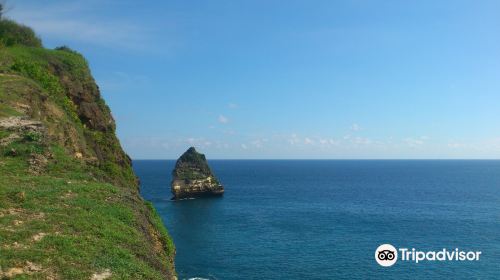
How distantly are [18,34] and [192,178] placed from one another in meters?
67.7

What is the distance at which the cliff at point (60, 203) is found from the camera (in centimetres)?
1323

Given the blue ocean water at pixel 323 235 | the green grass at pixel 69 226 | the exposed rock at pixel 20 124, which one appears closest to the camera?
the green grass at pixel 69 226

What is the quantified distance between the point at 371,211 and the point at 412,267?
44.2m

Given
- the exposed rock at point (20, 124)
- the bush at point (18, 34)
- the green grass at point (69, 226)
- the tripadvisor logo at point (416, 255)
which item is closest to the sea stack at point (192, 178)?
the bush at point (18, 34)

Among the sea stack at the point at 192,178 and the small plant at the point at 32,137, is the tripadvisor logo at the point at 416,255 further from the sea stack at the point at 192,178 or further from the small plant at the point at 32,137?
the sea stack at the point at 192,178

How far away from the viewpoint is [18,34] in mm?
52062

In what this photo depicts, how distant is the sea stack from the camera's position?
110125mm

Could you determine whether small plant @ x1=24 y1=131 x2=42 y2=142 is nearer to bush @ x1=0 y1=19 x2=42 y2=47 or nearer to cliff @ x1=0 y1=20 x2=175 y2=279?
cliff @ x1=0 y1=20 x2=175 y2=279

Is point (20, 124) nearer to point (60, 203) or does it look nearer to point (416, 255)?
point (60, 203)

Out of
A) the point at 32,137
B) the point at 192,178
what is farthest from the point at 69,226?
the point at 192,178

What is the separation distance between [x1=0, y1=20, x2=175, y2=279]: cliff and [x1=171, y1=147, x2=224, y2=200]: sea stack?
6959 centimetres

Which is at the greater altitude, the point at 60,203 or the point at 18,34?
the point at 18,34

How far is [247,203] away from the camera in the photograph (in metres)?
104

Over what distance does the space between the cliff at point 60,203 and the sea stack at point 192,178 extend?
69589 mm
